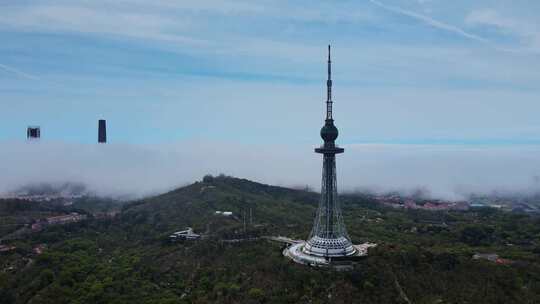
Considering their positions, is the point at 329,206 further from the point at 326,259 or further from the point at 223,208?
the point at 223,208

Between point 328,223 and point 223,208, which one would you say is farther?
point 223,208

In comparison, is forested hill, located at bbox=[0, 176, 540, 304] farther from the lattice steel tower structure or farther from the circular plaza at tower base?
the lattice steel tower structure

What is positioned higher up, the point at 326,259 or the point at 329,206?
the point at 329,206

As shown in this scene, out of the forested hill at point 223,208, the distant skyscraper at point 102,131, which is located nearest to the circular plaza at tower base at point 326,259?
the forested hill at point 223,208

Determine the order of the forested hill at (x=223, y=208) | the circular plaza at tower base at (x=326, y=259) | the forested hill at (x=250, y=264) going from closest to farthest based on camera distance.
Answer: the forested hill at (x=250, y=264)
the circular plaza at tower base at (x=326, y=259)
the forested hill at (x=223, y=208)

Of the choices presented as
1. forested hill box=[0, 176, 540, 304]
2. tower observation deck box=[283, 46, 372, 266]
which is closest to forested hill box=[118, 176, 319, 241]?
forested hill box=[0, 176, 540, 304]

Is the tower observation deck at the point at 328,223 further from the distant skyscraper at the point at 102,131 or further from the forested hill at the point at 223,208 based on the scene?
the distant skyscraper at the point at 102,131

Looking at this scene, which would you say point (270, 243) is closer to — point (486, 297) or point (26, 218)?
point (486, 297)

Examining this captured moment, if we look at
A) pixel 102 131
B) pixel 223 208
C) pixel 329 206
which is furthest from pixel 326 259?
pixel 102 131
